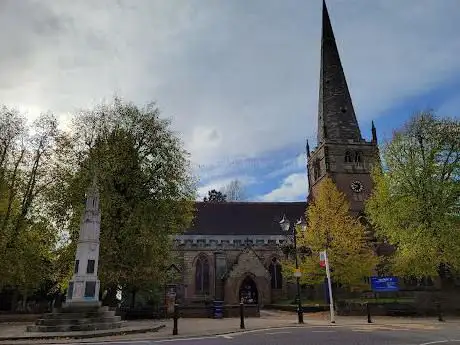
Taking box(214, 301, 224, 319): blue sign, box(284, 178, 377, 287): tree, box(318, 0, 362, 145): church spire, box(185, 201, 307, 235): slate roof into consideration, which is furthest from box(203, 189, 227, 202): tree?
box(214, 301, 224, 319): blue sign

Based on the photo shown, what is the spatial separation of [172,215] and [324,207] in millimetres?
13628

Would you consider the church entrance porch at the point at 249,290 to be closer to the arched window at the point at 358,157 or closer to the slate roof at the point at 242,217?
the slate roof at the point at 242,217

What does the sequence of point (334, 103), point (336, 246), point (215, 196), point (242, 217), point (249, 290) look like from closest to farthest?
1. point (336, 246)
2. point (249, 290)
3. point (334, 103)
4. point (242, 217)
5. point (215, 196)

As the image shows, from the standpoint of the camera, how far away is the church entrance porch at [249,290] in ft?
135

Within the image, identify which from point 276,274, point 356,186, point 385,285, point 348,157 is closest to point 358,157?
point 348,157

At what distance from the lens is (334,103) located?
46906 mm

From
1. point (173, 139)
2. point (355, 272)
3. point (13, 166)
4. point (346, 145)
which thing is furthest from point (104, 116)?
point (346, 145)

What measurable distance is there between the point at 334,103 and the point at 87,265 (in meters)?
36.9

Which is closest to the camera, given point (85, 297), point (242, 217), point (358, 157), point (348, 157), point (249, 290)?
point (85, 297)

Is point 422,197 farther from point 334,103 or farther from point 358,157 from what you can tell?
point 334,103

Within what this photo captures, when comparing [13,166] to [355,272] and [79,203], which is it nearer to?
[79,203]

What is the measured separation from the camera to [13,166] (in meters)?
24.8

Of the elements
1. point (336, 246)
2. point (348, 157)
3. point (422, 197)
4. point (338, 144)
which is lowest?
point (336, 246)

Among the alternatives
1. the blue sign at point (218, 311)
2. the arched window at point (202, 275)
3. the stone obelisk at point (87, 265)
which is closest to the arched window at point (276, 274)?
the arched window at point (202, 275)
